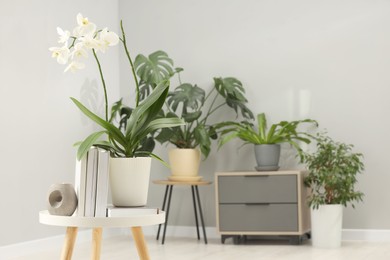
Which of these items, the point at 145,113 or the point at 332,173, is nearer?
the point at 145,113

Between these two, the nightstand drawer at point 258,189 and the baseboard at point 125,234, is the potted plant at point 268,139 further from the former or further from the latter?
the baseboard at point 125,234

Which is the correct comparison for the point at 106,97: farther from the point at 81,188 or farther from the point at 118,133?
the point at 81,188

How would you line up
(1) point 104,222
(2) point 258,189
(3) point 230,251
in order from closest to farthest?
(1) point 104,222
(3) point 230,251
(2) point 258,189

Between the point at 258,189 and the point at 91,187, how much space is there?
2841mm

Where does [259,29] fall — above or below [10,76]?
above

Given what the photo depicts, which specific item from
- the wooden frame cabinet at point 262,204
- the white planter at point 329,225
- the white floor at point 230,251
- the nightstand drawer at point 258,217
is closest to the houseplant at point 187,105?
the wooden frame cabinet at point 262,204

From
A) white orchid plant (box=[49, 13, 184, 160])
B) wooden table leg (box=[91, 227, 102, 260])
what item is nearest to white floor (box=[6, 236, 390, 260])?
wooden table leg (box=[91, 227, 102, 260])

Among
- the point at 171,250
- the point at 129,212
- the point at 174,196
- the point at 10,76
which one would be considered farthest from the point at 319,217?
the point at 129,212

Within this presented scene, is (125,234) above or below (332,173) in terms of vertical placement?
below

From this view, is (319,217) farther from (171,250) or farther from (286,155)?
(171,250)

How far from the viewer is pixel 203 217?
5809 mm

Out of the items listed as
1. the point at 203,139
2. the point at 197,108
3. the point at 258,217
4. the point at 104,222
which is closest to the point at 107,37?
the point at 104,222

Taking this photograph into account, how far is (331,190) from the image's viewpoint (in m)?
4.95

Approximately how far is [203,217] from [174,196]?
12.1 inches
